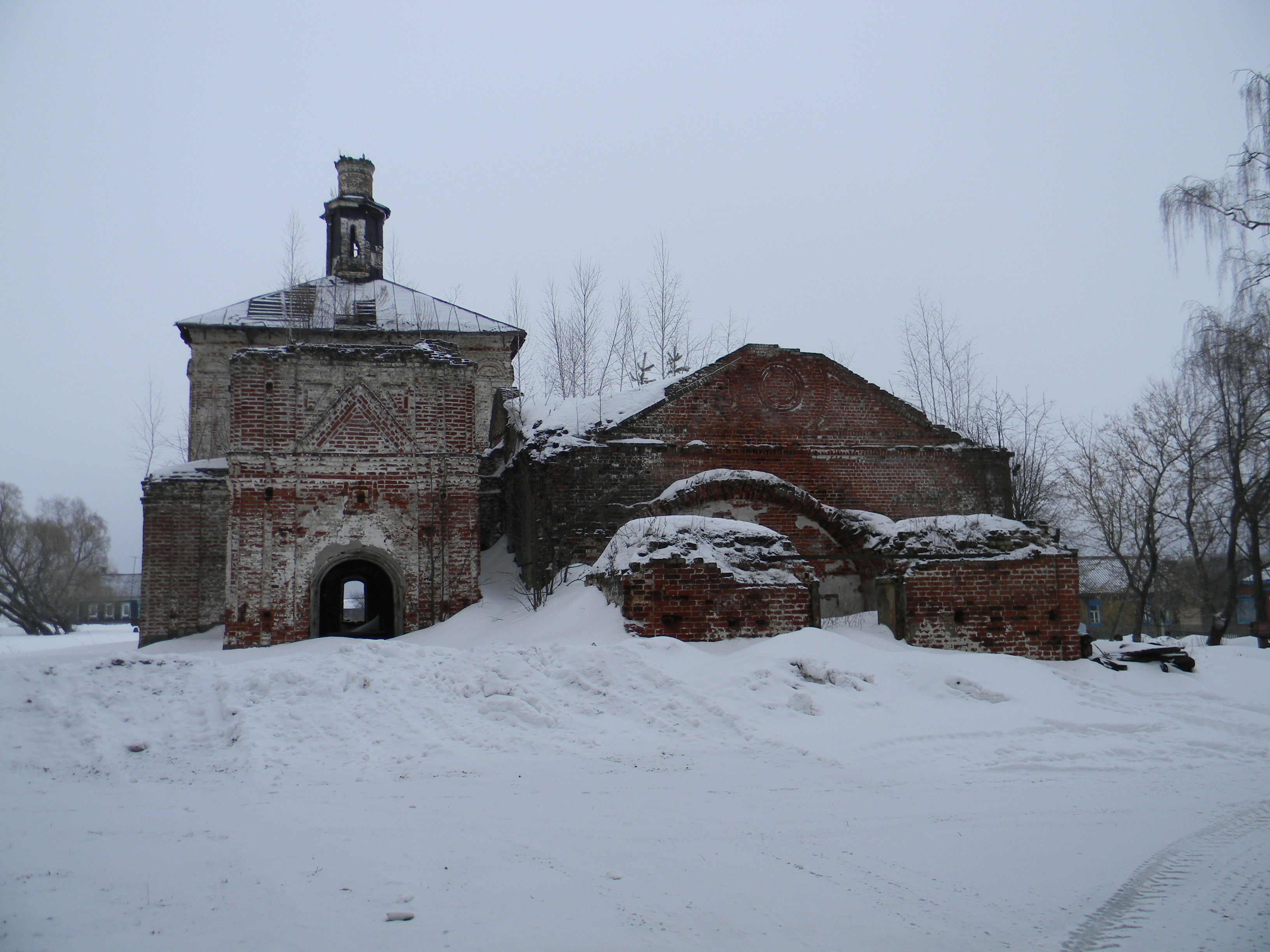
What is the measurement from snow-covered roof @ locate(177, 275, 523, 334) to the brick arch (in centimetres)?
1133

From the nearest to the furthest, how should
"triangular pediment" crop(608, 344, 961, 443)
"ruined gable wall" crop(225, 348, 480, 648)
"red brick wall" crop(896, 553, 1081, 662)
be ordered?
"red brick wall" crop(896, 553, 1081, 662) < "ruined gable wall" crop(225, 348, 480, 648) < "triangular pediment" crop(608, 344, 961, 443)

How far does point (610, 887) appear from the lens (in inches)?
142

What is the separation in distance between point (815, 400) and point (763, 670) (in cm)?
814

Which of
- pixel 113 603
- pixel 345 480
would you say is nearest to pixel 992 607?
pixel 345 480

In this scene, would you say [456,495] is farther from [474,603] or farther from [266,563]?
[266,563]

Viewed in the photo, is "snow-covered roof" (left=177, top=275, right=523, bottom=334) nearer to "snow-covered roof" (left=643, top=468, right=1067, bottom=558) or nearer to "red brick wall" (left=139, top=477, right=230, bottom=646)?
"red brick wall" (left=139, top=477, right=230, bottom=646)

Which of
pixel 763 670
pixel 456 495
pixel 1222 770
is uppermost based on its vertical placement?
pixel 456 495

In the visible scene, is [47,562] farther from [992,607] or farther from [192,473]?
[992,607]

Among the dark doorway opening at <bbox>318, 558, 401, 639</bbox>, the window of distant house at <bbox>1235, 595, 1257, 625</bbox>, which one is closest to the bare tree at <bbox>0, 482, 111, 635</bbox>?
the dark doorway opening at <bbox>318, 558, 401, 639</bbox>

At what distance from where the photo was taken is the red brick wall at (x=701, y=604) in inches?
343

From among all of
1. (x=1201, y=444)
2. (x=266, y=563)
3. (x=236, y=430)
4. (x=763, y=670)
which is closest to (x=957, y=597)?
(x=763, y=670)

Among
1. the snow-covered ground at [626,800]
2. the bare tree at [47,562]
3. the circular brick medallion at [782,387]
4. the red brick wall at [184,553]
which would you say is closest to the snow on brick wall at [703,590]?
the snow-covered ground at [626,800]

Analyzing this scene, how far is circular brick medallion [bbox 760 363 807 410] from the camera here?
47.1ft

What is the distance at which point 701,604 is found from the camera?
8812 millimetres
